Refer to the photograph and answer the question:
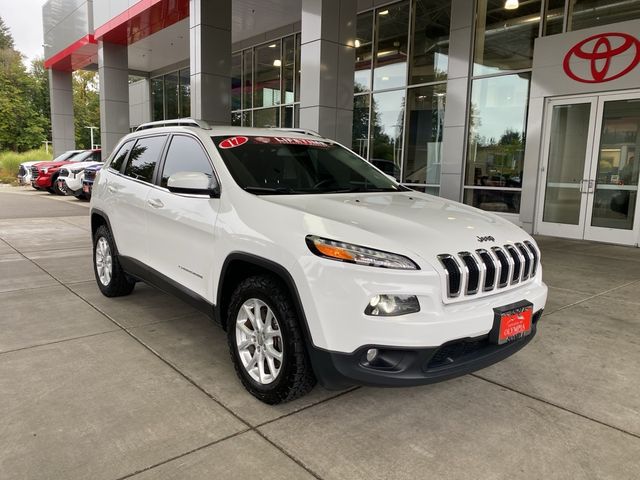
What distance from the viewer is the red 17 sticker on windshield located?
3653 millimetres

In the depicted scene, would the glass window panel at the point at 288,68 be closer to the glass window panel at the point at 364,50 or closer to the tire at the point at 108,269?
the glass window panel at the point at 364,50

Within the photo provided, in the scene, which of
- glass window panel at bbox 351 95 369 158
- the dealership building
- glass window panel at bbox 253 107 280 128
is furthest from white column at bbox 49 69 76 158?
glass window panel at bbox 351 95 369 158

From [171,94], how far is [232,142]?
24.3 meters

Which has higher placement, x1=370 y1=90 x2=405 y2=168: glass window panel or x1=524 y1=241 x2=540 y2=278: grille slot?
x1=370 y1=90 x2=405 y2=168: glass window panel

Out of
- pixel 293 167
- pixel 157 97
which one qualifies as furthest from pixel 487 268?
pixel 157 97

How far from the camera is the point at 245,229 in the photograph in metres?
3.04

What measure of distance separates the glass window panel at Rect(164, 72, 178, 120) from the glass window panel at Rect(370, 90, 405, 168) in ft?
48.0

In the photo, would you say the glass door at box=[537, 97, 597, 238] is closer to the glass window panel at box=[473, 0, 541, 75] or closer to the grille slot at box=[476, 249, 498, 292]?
the glass window panel at box=[473, 0, 541, 75]

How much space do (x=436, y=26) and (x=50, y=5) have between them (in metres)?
18.5

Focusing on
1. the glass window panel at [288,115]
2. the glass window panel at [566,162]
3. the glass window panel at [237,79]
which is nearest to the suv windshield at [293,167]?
the glass window panel at [566,162]

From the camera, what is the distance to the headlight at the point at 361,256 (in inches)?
98.7

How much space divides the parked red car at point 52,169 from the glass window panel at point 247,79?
617cm

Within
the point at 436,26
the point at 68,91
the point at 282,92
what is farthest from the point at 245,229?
the point at 68,91

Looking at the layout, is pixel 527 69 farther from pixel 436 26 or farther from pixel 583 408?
pixel 583 408
